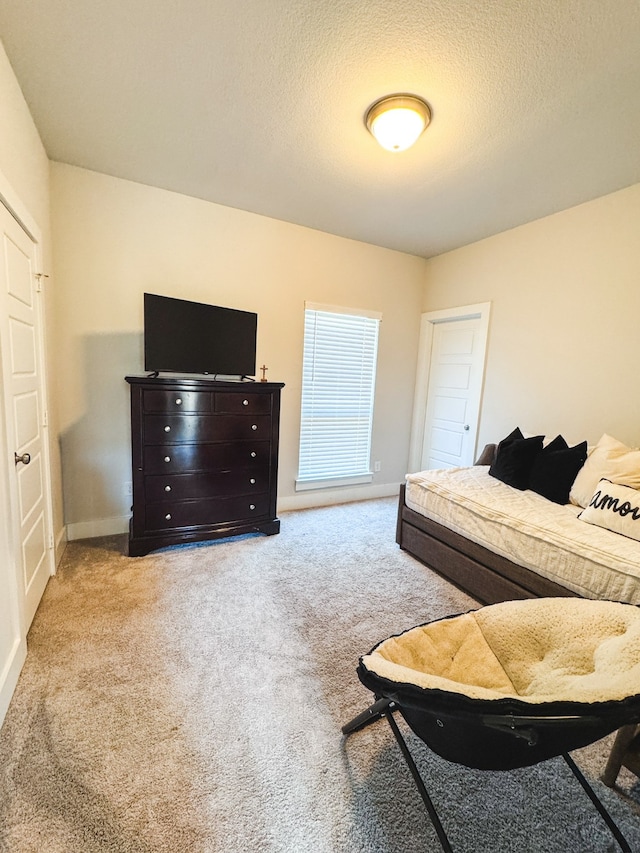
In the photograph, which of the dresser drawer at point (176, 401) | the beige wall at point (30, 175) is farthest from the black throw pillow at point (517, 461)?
the beige wall at point (30, 175)

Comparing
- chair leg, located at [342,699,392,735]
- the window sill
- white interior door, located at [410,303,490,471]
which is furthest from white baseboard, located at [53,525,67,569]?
white interior door, located at [410,303,490,471]

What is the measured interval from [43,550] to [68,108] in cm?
261

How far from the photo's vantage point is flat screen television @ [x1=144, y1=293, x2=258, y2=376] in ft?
8.68

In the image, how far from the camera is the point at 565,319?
2984 mm

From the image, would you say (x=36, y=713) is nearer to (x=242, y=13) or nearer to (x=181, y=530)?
(x=181, y=530)

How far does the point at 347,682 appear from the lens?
1657mm

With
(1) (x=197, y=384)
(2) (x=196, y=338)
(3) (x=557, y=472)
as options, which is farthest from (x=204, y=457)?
(3) (x=557, y=472)

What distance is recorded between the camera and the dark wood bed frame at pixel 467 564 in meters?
1.99

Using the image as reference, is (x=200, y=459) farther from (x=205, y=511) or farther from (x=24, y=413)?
(x=24, y=413)

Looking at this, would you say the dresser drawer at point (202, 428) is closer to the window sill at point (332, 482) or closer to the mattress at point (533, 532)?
the window sill at point (332, 482)

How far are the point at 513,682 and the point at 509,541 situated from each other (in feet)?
3.34

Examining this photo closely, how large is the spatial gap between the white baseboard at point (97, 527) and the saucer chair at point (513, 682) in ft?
8.21

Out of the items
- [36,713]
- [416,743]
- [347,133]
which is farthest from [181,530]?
[347,133]

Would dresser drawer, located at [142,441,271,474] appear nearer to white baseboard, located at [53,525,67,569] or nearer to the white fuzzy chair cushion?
white baseboard, located at [53,525,67,569]
